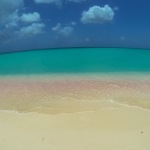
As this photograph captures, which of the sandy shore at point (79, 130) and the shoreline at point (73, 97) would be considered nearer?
the sandy shore at point (79, 130)

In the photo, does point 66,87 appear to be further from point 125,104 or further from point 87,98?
point 125,104

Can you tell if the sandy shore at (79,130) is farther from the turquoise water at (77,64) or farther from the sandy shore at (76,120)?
the turquoise water at (77,64)

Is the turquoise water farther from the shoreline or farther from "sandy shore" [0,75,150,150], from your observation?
"sandy shore" [0,75,150,150]

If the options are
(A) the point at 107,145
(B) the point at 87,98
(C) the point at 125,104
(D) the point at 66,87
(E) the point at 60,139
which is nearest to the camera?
(A) the point at 107,145

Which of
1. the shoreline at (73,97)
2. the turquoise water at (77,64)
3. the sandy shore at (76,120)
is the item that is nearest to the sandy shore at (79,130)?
the sandy shore at (76,120)

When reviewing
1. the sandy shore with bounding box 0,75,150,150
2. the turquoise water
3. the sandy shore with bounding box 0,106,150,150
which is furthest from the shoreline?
the turquoise water

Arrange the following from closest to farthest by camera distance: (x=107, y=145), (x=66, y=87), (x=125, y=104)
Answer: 1. (x=107, y=145)
2. (x=125, y=104)
3. (x=66, y=87)

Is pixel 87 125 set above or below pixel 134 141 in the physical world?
above

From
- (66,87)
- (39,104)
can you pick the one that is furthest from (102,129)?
(66,87)
